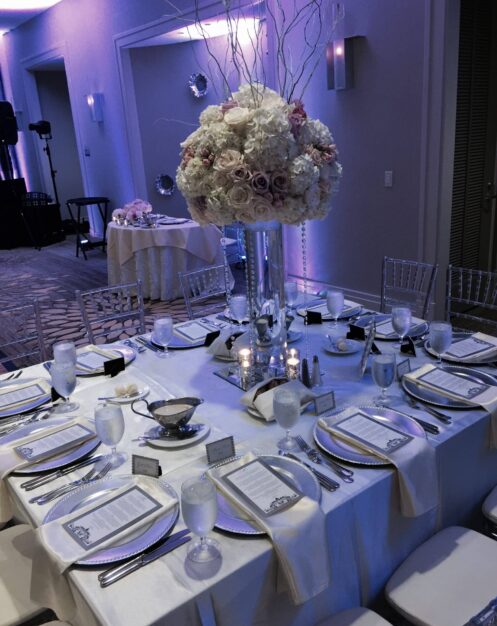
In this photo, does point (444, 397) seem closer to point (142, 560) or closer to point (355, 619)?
point (355, 619)

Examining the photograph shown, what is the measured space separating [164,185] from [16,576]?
581 centimetres

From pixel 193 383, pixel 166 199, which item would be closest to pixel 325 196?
pixel 193 383

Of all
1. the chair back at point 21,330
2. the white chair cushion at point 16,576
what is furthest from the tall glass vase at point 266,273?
the chair back at point 21,330

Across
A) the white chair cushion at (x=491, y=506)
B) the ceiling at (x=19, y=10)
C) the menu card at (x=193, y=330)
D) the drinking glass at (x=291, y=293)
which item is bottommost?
the white chair cushion at (x=491, y=506)

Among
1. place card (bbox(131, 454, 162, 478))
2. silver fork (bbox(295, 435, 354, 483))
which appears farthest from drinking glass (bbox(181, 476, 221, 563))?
silver fork (bbox(295, 435, 354, 483))

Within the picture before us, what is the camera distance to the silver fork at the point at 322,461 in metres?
1.22

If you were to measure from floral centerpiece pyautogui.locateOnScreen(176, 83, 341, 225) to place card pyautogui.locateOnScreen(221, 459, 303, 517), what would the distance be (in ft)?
2.29

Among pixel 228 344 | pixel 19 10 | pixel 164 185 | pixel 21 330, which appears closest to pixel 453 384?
pixel 228 344

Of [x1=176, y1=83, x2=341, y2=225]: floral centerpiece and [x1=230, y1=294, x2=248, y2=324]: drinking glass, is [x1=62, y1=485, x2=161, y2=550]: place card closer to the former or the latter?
[x1=176, y1=83, x2=341, y2=225]: floral centerpiece

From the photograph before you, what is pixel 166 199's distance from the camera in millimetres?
6777

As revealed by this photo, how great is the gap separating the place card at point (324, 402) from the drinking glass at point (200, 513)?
545mm

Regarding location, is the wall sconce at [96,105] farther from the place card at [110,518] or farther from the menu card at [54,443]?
the place card at [110,518]

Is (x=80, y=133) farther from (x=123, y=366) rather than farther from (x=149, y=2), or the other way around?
(x=123, y=366)

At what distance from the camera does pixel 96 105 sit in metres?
6.91
